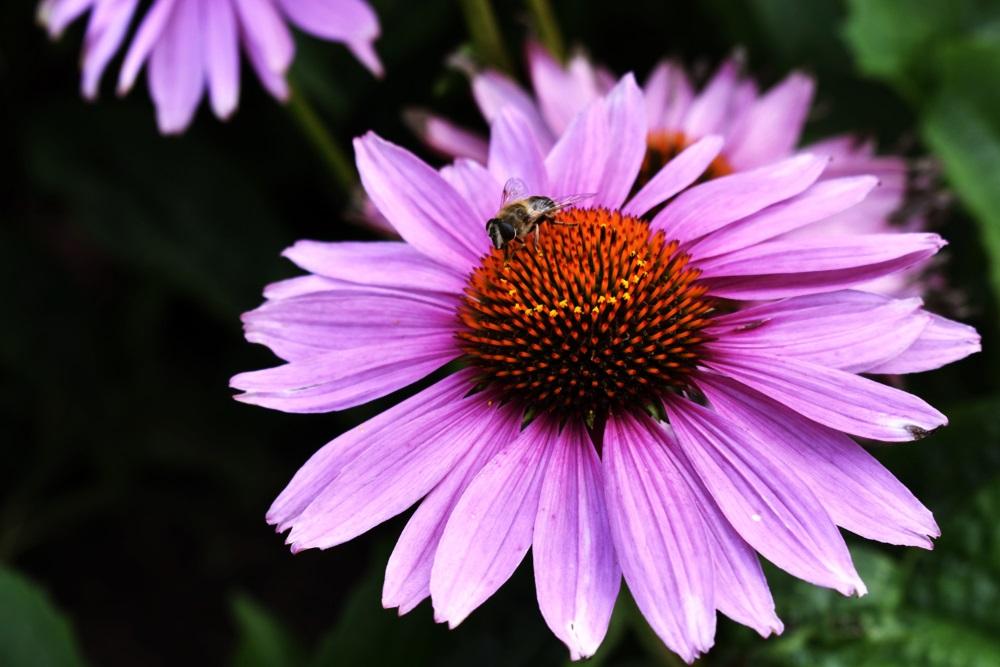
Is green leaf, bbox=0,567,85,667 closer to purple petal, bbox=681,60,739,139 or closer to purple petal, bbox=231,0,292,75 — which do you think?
purple petal, bbox=231,0,292,75

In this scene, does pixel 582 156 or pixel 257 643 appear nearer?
pixel 582 156

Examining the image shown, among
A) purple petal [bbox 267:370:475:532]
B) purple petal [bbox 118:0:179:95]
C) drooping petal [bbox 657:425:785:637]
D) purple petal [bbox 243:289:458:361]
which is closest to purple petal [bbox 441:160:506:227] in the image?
purple petal [bbox 243:289:458:361]

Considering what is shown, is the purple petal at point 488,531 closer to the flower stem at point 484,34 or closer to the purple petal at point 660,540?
the purple petal at point 660,540

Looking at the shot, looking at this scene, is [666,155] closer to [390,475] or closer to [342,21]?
[342,21]

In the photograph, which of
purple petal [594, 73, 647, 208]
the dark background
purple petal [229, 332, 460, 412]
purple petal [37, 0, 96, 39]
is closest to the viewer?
purple petal [229, 332, 460, 412]

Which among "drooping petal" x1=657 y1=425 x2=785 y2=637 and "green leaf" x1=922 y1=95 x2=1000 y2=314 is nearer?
"drooping petal" x1=657 y1=425 x2=785 y2=637

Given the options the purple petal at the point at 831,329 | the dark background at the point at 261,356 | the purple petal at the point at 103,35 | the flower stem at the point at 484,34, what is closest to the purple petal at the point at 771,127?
the dark background at the point at 261,356

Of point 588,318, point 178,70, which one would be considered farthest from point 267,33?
point 588,318
